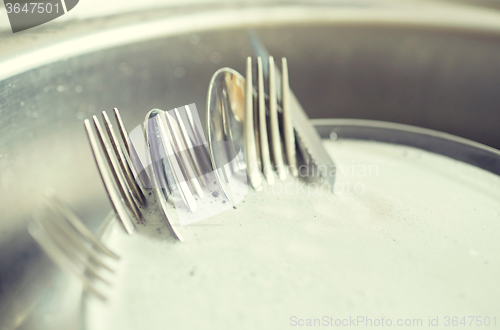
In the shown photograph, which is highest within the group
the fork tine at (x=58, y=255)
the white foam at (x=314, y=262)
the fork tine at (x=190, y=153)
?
the fork tine at (x=190, y=153)

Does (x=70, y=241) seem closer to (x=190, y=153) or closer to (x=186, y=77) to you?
(x=190, y=153)

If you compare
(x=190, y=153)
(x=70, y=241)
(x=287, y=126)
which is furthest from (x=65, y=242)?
(x=287, y=126)

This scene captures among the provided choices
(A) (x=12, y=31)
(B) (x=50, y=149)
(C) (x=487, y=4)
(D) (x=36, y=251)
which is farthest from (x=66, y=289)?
(C) (x=487, y=4)

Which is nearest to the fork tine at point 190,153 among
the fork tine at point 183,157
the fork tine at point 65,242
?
the fork tine at point 183,157

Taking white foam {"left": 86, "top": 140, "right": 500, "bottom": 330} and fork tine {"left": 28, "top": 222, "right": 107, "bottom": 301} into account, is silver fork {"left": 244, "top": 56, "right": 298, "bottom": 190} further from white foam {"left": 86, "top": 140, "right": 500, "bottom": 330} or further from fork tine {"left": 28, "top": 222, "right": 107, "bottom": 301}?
fork tine {"left": 28, "top": 222, "right": 107, "bottom": 301}

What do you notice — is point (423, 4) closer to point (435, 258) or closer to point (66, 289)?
point (435, 258)

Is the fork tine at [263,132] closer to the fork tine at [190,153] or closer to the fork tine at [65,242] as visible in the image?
the fork tine at [190,153]
